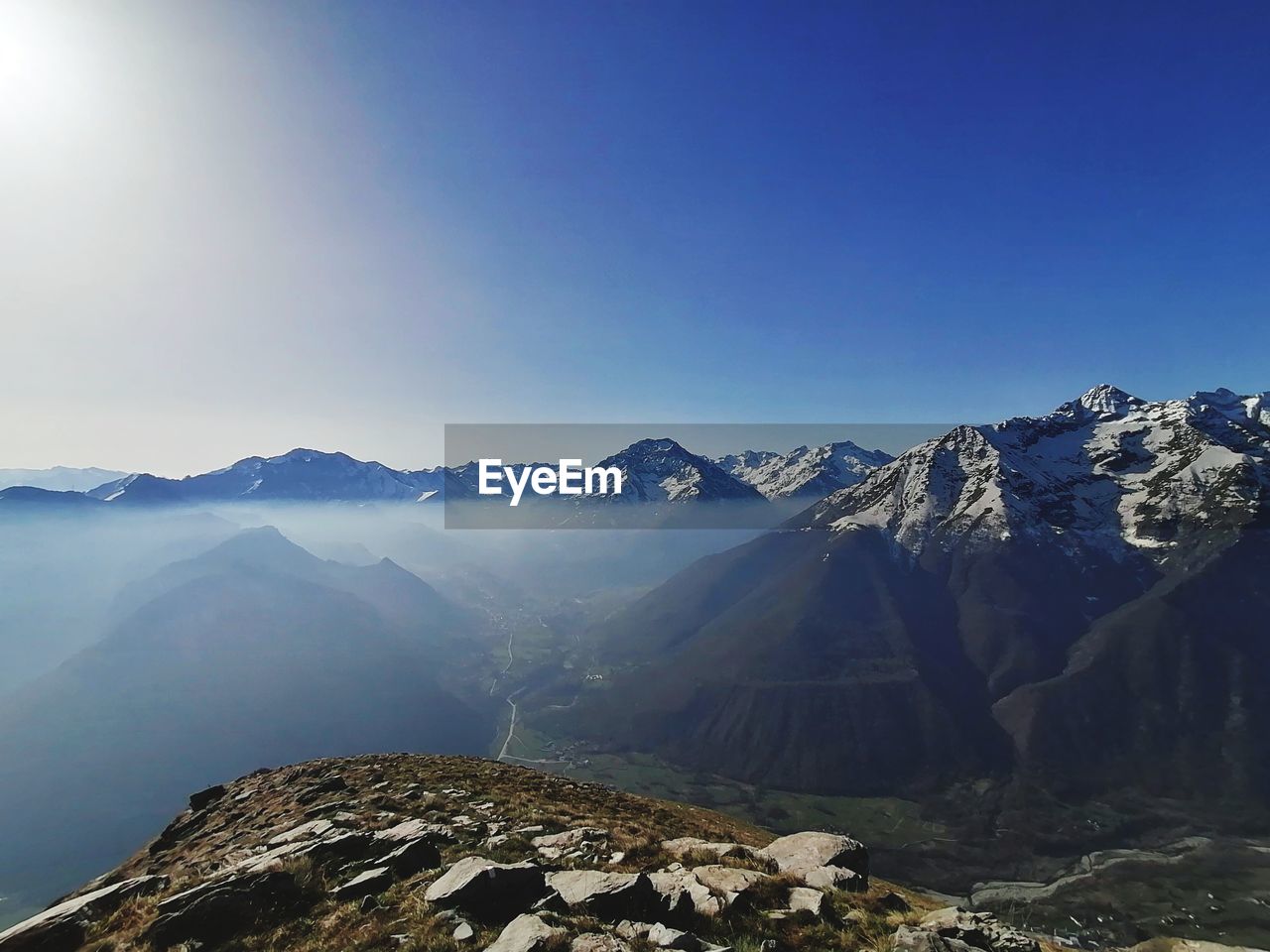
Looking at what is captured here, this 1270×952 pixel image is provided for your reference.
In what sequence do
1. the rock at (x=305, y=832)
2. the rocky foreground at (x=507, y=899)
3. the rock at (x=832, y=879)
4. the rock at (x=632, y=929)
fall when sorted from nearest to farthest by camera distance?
the rock at (x=632, y=929) → the rocky foreground at (x=507, y=899) → the rock at (x=832, y=879) → the rock at (x=305, y=832)

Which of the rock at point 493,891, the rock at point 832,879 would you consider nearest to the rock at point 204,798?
the rock at point 493,891

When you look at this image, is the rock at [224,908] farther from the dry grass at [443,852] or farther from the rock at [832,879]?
the rock at [832,879]

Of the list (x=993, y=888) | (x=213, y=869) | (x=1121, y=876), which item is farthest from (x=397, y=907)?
(x=1121, y=876)

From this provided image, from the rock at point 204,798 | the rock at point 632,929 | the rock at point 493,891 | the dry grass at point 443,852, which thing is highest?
the rock at point 632,929

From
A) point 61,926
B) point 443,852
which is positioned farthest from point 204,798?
point 443,852

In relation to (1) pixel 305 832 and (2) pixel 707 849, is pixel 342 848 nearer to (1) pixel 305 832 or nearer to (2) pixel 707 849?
(1) pixel 305 832

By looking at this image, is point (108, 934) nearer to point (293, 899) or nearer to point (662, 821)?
point (293, 899)

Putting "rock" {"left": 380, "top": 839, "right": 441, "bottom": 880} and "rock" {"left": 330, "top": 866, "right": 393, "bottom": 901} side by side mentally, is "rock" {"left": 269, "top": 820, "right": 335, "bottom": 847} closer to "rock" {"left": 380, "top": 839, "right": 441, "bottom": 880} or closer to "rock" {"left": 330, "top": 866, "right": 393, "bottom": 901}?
"rock" {"left": 380, "top": 839, "right": 441, "bottom": 880}

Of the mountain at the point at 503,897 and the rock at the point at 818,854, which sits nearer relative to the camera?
the mountain at the point at 503,897
